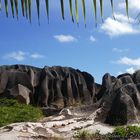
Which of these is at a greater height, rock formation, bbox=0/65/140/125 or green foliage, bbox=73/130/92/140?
green foliage, bbox=73/130/92/140

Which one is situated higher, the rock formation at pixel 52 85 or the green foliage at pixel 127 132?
the green foliage at pixel 127 132

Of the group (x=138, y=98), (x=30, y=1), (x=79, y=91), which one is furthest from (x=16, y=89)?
(x=30, y=1)

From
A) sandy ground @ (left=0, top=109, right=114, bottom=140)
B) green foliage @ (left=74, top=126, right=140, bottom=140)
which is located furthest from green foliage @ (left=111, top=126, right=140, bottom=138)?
sandy ground @ (left=0, top=109, right=114, bottom=140)

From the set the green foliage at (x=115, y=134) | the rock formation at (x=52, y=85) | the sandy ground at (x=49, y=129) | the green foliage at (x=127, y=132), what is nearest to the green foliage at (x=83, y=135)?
the green foliage at (x=115, y=134)

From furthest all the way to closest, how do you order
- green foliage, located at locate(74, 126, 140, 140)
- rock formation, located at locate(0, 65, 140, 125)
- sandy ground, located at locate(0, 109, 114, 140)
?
rock formation, located at locate(0, 65, 140, 125)
green foliage, located at locate(74, 126, 140, 140)
sandy ground, located at locate(0, 109, 114, 140)

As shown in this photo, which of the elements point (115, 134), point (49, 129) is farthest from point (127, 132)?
point (49, 129)

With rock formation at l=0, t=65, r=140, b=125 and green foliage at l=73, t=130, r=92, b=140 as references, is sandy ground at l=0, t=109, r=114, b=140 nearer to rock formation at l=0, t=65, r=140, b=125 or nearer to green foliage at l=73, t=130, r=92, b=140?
green foliage at l=73, t=130, r=92, b=140

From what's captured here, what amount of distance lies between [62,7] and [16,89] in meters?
35.1

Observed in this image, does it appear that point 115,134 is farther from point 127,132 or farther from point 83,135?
point 83,135

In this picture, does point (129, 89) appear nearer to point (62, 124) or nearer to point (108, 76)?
point (62, 124)

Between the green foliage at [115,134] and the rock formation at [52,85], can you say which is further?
the rock formation at [52,85]

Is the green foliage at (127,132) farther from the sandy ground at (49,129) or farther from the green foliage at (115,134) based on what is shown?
the sandy ground at (49,129)

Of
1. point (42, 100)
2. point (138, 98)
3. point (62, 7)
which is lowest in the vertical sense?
point (42, 100)

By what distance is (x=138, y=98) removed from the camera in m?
19.5
